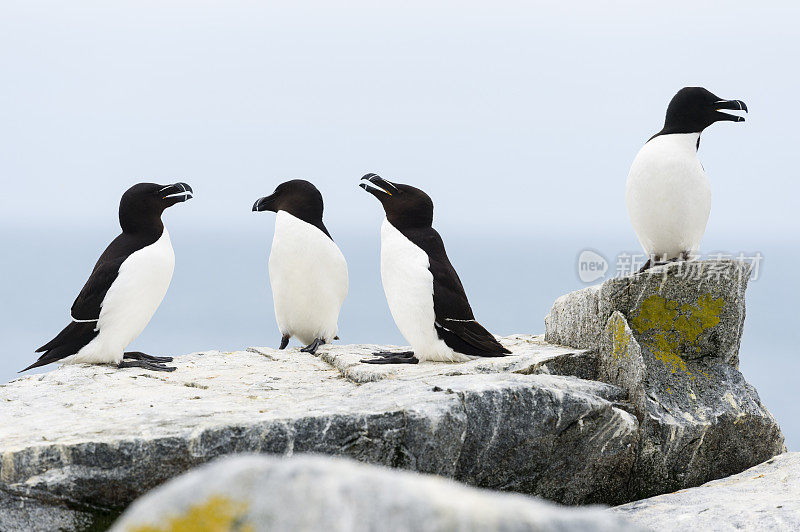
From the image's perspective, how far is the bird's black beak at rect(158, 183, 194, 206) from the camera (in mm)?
7297

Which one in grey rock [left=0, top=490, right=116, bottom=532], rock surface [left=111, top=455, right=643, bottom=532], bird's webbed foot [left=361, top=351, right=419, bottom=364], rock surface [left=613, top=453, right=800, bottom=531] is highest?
rock surface [left=111, top=455, right=643, bottom=532]

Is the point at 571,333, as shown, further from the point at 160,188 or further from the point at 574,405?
the point at 160,188

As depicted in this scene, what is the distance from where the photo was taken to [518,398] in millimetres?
5160

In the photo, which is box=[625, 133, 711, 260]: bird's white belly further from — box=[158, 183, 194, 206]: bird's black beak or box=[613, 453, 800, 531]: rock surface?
box=[158, 183, 194, 206]: bird's black beak

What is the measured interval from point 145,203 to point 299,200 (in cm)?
156

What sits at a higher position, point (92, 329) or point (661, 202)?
point (661, 202)

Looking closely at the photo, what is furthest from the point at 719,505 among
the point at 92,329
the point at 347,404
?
the point at 92,329

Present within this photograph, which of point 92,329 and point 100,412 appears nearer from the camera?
point 100,412

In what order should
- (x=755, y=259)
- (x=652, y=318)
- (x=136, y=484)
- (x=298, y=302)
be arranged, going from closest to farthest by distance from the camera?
(x=136, y=484)
(x=652, y=318)
(x=755, y=259)
(x=298, y=302)

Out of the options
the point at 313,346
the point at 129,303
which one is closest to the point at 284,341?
the point at 313,346

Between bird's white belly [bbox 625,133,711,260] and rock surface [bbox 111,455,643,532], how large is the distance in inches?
215

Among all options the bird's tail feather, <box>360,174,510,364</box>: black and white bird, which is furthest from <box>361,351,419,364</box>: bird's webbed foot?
the bird's tail feather

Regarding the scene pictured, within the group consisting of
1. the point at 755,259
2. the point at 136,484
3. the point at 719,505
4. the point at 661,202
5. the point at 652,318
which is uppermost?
the point at 661,202

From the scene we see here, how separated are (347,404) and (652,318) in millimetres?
2725
